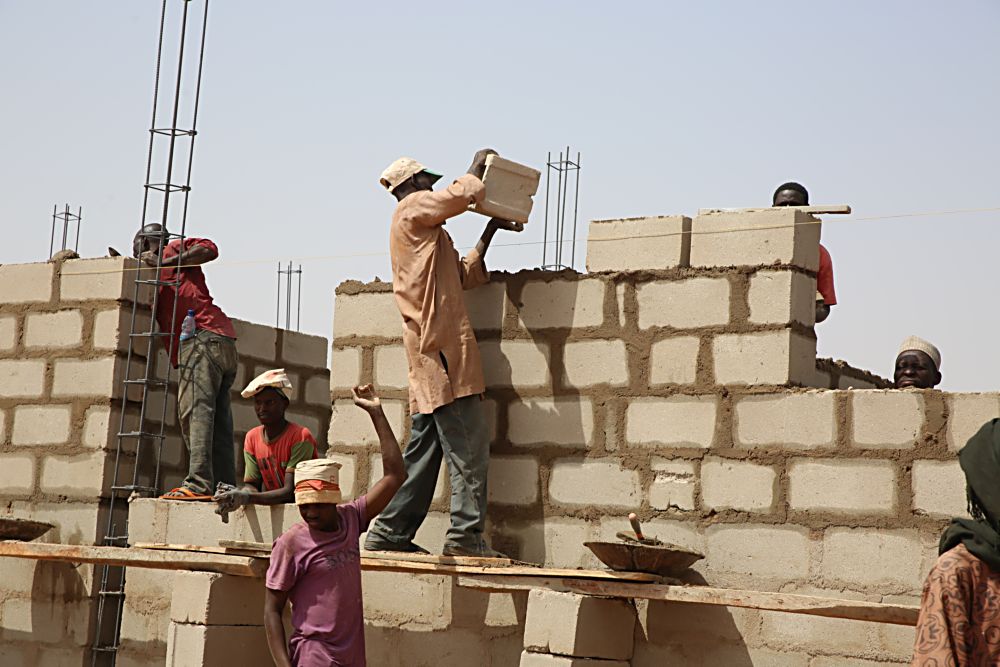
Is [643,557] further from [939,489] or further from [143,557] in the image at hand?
[143,557]

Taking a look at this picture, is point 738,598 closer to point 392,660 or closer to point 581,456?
point 581,456

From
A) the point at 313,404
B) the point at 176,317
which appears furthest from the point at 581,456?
the point at 313,404

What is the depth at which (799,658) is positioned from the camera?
6.35m

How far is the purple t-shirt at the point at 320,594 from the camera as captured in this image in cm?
585

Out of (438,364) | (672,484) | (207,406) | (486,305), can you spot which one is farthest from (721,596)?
(207,406)

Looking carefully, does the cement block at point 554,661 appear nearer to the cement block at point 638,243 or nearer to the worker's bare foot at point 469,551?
the worker's bare foot at point 469,551

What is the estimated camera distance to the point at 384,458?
6.30 meters

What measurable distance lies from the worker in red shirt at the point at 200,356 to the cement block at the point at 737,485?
3.22 meters

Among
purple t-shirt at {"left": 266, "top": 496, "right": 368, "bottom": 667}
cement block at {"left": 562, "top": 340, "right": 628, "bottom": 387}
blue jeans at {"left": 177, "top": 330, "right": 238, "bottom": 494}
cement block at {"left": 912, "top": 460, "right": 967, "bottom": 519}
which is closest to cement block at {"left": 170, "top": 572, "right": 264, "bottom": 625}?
purple t-shirt at {"left": 266, "top": 496, "right": 368, "bottom": 667}

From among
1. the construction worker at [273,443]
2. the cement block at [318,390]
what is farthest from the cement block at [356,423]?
the cement block at [318,390]

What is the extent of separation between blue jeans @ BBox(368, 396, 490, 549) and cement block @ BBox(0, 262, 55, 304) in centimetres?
329

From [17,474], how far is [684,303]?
462cm

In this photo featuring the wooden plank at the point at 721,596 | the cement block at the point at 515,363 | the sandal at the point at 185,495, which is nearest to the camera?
the wooden plank at the point at 721,596

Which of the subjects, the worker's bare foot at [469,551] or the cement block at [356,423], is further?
the cement block at [356,423]
